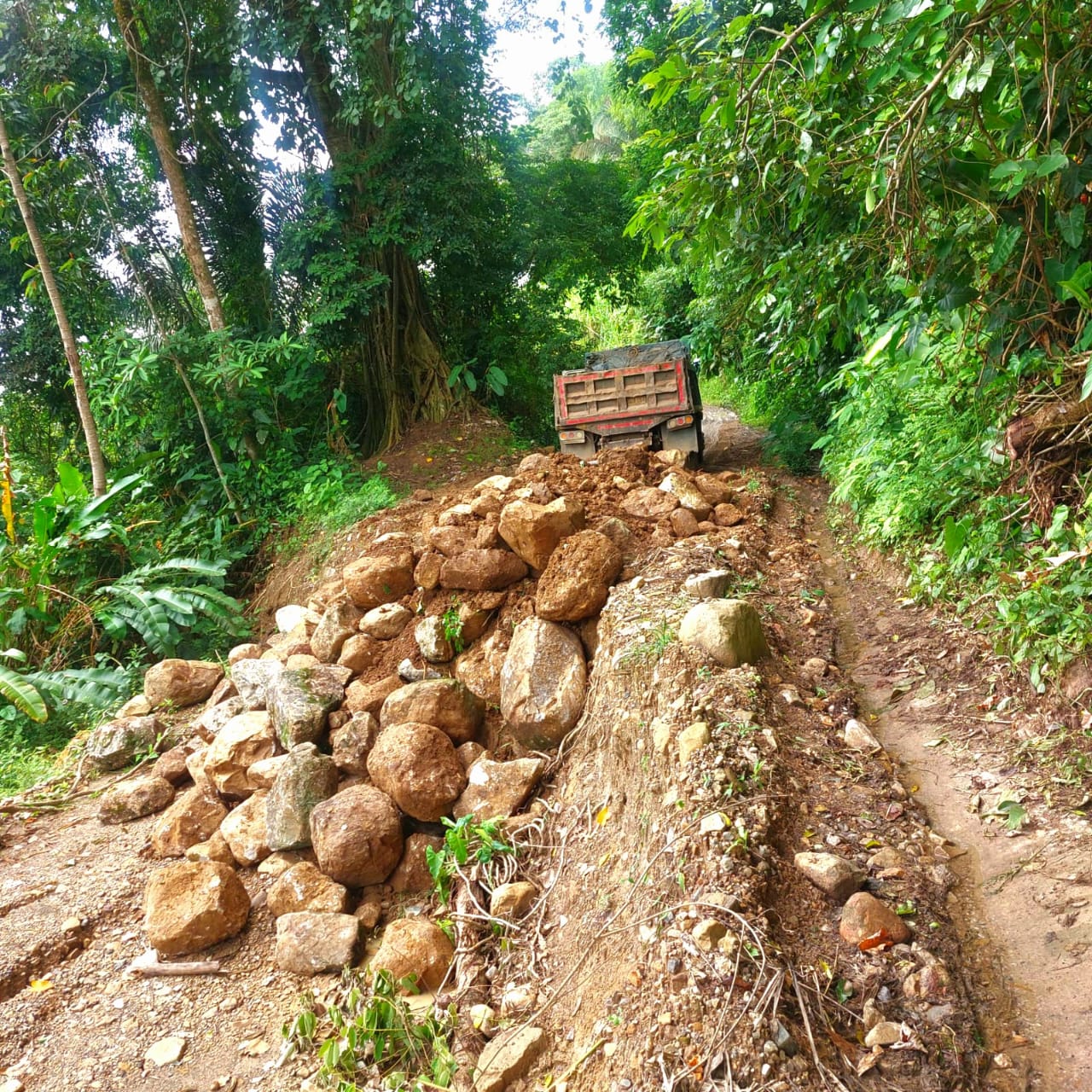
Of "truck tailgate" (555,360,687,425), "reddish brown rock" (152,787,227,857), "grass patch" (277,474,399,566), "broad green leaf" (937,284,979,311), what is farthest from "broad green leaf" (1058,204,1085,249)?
"grass patch" (277,474,399,566)

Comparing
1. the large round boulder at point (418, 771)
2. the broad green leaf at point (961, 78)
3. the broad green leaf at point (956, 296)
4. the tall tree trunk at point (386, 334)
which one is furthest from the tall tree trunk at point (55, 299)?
Answer: the broad green leaf at point (961, 78)

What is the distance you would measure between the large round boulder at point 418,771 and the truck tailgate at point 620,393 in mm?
5212

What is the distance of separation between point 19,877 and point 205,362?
613 cm

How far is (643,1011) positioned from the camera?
90.6 inches

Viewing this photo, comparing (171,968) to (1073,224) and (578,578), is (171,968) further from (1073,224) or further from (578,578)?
(1073,224)

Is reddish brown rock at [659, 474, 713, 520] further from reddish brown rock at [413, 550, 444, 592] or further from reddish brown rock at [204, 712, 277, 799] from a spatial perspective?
reddish brown rock at [204, 712, 277, 799]

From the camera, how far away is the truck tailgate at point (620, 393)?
8.42 meters

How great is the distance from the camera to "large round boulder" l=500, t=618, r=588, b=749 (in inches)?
164

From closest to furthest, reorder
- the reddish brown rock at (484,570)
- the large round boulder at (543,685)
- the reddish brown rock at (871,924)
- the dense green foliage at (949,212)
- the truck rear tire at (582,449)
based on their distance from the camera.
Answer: the reddish brown rock at (871,924), the dense green foliage at (949,212), the large round boulder at (543,685), the reddish brown rock at (484,570), the truck rear tire at (582,449)

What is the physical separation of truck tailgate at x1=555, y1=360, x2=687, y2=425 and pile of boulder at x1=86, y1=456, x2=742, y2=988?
259cm

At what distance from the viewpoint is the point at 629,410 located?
27.9ft

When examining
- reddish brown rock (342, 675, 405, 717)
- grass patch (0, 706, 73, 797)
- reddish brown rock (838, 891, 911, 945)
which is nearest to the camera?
reddish brown rock (838, 891, 911, 945)

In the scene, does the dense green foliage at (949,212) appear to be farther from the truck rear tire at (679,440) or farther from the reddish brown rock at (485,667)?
the truck rear tire at (679,440)

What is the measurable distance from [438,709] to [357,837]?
0.82 meters
